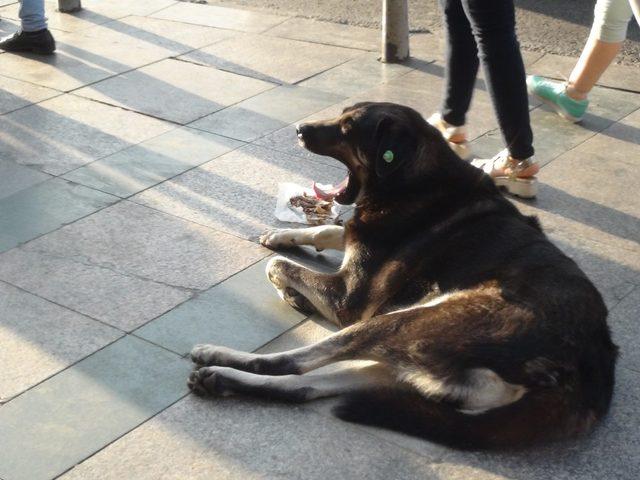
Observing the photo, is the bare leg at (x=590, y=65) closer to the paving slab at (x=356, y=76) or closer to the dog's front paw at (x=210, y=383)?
the paving slab at (x=356, y=76)

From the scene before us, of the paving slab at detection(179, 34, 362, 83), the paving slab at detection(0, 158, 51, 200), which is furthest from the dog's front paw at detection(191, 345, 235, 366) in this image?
the paving slab at detection(179, 34, 362, 83)

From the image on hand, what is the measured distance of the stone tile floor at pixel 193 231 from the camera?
3.63m

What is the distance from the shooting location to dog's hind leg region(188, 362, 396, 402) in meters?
3.88

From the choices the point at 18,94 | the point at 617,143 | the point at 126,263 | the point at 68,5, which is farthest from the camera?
the point at 68,5

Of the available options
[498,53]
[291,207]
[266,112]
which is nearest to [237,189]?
[291,207]

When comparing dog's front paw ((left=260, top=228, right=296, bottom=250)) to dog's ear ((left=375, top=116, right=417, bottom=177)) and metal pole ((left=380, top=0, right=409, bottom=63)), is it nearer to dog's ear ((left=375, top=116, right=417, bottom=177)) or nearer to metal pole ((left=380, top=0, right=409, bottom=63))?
dog's ear ((left=375, top=116, right=417, bottom=177))

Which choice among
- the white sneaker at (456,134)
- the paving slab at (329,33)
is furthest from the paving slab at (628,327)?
the paving slab at (329,33)

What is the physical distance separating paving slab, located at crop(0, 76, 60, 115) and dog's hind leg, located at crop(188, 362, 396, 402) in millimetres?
3832

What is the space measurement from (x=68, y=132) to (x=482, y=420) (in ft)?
13.5

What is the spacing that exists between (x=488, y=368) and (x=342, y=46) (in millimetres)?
5311

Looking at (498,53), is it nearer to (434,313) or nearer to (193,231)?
(193,231)

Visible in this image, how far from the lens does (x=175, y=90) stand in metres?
7.41

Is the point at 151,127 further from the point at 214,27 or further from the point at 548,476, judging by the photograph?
the point at 548,476

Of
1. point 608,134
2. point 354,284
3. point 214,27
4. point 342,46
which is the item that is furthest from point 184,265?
point 214,27
